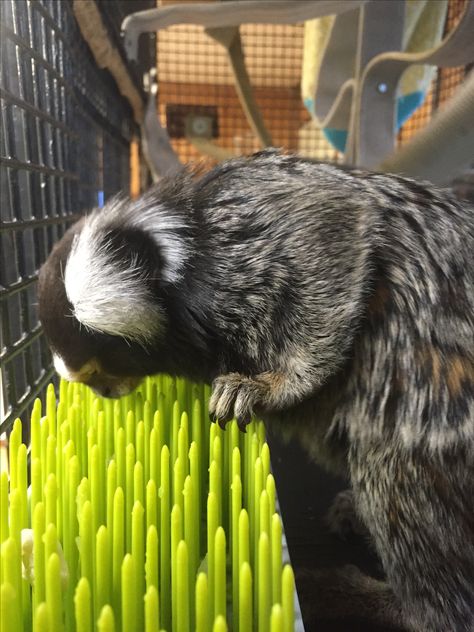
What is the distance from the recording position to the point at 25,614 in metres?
0.53

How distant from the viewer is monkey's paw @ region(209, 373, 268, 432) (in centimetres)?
79

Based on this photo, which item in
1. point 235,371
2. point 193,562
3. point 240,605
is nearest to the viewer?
point 240,605

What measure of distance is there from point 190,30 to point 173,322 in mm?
2811

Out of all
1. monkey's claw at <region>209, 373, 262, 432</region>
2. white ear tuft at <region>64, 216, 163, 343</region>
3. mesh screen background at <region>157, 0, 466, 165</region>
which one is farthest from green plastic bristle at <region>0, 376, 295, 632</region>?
mesh screen background at <region>157, 0, 466, 165</region>

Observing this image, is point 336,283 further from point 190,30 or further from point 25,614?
point 190,30

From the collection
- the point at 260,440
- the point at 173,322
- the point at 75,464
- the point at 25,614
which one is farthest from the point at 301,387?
the point at 25,614

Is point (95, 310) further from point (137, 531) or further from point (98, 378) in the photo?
point (137, 531)

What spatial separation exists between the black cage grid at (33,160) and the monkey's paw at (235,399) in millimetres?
322

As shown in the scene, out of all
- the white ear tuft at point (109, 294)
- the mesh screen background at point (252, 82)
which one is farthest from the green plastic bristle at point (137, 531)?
the mesh screen background at point (252, 82)

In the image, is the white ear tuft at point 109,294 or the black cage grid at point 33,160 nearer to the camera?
the white ear tuft at point 109,294

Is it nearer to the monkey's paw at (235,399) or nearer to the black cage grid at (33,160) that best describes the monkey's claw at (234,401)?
the monkey's paw at (235,399)

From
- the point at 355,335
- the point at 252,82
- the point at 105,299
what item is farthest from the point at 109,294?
the point at 252,82

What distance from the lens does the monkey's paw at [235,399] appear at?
786 mm

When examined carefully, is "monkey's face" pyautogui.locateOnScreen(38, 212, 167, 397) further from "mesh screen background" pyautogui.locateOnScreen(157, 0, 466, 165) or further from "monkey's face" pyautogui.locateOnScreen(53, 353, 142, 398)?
"mesh screen background" pyautogui.locateOnScreen(157, 0, 466, 165)
